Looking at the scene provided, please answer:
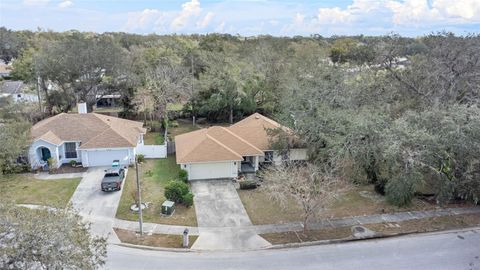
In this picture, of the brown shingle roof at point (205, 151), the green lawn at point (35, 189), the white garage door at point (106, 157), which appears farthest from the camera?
the white garage door at point (106, 157)

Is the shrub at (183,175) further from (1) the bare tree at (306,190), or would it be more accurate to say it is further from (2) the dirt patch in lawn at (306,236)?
(2) the dirt patch in lawn at (306,236)

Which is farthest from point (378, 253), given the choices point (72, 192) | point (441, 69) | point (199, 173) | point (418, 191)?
point (72, 192)

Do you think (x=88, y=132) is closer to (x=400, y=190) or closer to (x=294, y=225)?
(x=294, y=225)

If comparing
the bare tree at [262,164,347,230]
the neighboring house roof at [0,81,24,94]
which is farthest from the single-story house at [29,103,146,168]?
the neighboring house roof at [0,81,24,94]

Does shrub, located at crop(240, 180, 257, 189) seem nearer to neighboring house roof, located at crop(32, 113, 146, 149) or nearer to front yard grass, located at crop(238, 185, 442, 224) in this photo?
front yard grass, located at crop(238, 185, 442, 224)

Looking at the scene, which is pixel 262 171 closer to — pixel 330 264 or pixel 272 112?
pixel 330 264

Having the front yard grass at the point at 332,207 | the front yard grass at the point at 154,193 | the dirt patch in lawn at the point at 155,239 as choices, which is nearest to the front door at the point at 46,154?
the front yard grass at the point at 154,193

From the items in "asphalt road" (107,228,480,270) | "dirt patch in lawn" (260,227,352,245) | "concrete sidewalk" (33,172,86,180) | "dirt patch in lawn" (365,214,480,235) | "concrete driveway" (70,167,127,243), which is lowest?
"asphalt road" (107,228,480,270)
